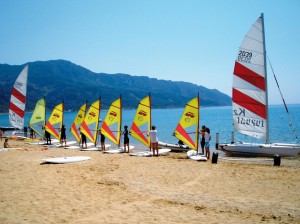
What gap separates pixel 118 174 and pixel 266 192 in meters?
5.34

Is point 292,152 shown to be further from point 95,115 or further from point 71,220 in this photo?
point 71,220

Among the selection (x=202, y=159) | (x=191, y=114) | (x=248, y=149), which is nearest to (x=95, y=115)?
(x=191, y=114)

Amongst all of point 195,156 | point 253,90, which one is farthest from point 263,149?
point 195,156

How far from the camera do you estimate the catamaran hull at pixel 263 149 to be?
1697 cm

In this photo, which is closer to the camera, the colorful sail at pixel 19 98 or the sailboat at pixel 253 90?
the sailboat at pixel 253 90

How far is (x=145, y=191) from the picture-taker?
8.91 meters

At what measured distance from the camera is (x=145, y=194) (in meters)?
8.57

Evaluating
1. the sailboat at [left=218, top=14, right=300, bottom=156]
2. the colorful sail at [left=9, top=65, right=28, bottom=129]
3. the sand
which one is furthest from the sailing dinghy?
the sailboat at [left=218, top=14, right=300, bottom=156]

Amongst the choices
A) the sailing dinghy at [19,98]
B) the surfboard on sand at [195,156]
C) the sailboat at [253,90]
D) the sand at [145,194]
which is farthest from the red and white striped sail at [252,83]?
the sailing dinghy at [19,98]

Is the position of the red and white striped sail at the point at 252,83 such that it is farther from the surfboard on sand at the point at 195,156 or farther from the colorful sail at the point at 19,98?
the colorful sail at the point at 19,98

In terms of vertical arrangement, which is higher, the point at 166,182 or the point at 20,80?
the point at 20,80

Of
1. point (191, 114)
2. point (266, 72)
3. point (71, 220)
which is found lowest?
point (71, 220)

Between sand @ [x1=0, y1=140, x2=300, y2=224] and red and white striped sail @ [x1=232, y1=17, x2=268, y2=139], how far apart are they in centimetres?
586

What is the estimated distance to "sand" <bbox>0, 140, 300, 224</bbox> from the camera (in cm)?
671
